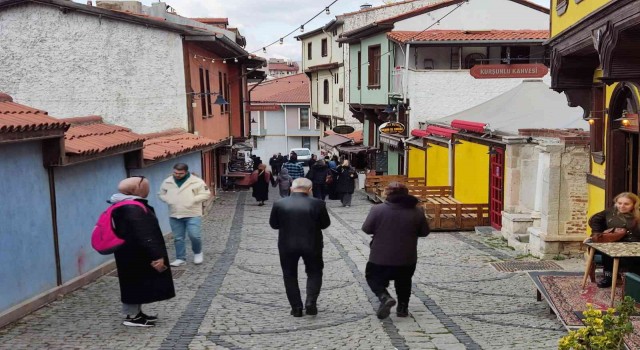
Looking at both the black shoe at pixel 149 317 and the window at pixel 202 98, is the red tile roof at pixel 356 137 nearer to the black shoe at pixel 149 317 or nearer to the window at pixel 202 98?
the window at pixel 202 98

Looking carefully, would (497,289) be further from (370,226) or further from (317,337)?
(317,337)

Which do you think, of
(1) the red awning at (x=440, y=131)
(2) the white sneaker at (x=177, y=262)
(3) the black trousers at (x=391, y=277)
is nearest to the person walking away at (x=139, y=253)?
(3) the black trousers at (x=391, y=277)

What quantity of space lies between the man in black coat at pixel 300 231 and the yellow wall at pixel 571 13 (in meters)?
4.70

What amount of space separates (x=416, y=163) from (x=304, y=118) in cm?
3338

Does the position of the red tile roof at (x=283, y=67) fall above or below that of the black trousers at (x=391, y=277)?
above

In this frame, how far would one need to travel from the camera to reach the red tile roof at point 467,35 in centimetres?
2394

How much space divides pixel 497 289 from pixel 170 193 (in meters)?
4.49

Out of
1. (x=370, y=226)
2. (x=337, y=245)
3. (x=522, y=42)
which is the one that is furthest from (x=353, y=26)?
(x=370, y=226)

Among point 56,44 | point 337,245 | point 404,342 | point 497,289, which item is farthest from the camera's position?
point 56,44

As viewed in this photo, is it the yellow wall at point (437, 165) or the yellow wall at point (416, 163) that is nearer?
the yellow wall at point (437, 165)

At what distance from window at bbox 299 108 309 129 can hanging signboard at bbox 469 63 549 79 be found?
34517mm

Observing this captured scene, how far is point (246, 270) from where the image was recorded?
32.5 feet

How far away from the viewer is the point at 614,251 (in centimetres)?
650

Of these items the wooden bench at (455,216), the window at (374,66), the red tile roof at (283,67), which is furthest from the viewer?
the red tile roof at (283,67)
